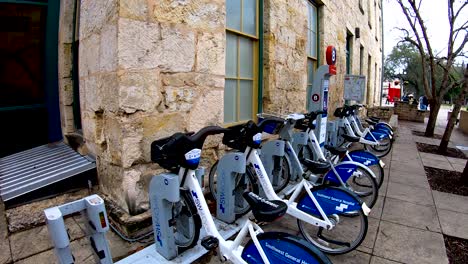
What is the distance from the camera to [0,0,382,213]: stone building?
270cm

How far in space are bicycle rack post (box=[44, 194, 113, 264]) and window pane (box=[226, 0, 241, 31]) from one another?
2.99 meters

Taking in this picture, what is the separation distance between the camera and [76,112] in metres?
4.29

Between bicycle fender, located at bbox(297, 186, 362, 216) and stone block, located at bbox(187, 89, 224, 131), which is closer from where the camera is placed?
bicycle fender, located at bbox(297, 186, 362, 216)

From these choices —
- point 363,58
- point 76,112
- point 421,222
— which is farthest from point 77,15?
point 363,58

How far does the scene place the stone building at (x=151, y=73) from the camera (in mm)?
2703

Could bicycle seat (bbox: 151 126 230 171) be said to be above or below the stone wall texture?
below

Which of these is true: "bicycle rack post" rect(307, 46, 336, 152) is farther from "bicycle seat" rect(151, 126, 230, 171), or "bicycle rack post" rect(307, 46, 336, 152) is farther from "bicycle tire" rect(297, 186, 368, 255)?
"bicycle seat" rect(151, 126, 230, 171)

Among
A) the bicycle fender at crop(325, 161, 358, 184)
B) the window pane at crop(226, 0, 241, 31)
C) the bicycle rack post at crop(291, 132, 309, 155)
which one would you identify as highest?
the window pane at crop(226, 0, 241, 31)

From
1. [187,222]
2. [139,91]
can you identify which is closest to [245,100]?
[139,91]

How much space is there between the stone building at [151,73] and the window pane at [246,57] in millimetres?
14

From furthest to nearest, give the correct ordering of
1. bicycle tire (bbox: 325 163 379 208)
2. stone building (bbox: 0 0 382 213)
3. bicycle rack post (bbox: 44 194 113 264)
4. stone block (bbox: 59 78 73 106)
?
stone block (bbox: 59 78 73 106), bicycle tire (bbox: 325 163 379 208), stone building (bbox: 0 0 382 213), bicycle rack post (bbox: 44 194 113 264)

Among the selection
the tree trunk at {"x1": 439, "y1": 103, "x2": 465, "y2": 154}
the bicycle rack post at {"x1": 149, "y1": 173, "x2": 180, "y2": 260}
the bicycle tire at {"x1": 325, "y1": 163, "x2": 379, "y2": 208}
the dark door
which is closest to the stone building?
the dark door

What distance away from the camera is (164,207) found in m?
2.21

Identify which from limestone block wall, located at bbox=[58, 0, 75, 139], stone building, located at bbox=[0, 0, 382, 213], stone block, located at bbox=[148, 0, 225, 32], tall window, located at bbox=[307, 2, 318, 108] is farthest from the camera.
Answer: tall window, located at bbox=[307, 2, 318, 108]
